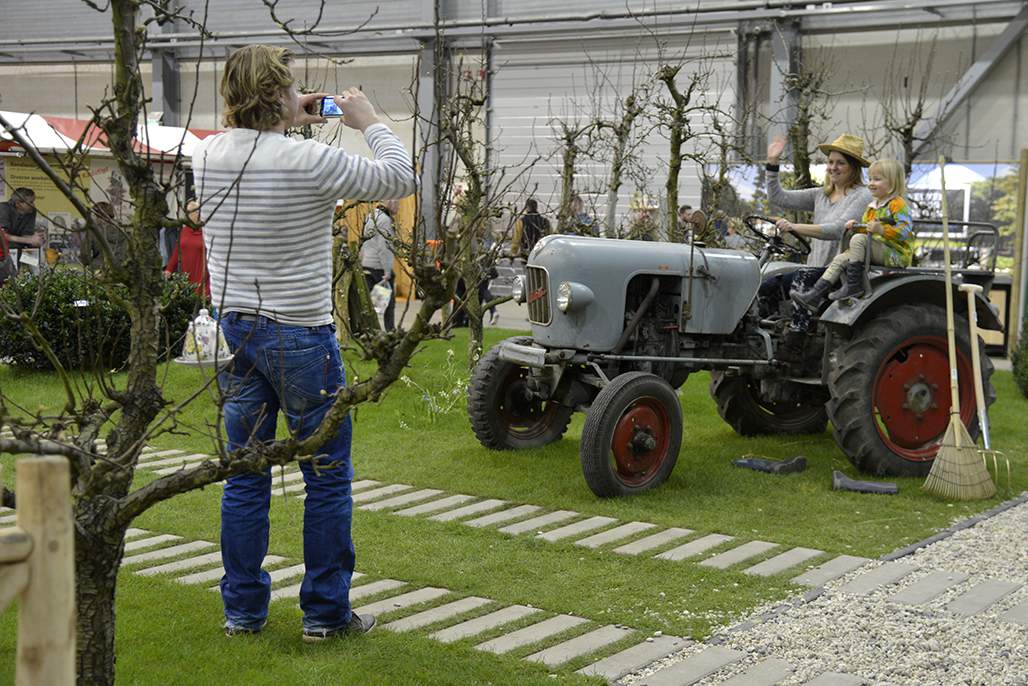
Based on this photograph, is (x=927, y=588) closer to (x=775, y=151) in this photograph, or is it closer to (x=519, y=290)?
(x=519, y=290)

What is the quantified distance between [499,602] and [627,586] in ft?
1.87

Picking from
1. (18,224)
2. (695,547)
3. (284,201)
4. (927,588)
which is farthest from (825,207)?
(18,224)

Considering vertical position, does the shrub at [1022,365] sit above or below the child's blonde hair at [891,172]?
below

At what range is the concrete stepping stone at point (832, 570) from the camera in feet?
17.3

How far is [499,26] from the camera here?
2155cm

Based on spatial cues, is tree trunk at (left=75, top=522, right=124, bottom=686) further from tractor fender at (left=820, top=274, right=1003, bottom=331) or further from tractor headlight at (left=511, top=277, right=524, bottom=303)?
tractor fender at (left=820, top=274, right=1003, bottom=331)

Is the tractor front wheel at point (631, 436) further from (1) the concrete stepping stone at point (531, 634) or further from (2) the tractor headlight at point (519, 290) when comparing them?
(1) the concrete stepping stone at point (531, 634)

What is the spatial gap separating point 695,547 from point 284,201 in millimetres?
2804

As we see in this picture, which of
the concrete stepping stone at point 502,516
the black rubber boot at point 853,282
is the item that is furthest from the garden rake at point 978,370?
the concrete stepping stone at point 502,516

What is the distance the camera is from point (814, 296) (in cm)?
739

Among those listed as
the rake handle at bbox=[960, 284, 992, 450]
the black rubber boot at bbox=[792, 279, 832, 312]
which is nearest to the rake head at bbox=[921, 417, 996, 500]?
the rake handle at bbox=[960, 284, 992, 450]

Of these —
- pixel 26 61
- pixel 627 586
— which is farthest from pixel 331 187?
pixel 26 61

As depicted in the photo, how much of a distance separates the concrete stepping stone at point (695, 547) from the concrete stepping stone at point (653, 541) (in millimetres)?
99

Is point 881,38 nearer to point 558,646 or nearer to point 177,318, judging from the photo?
point 177,318
